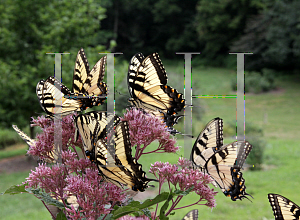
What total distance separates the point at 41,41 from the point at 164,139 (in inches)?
263

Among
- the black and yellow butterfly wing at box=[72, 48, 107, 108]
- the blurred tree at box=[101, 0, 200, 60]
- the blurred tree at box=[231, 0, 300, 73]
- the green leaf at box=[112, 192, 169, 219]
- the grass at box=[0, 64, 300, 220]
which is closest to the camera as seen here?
the green leaf at box=[112, 192, 169, 219]

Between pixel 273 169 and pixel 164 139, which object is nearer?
pixel 164 139

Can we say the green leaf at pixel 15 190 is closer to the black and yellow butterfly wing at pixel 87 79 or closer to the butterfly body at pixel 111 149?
the butterfly body at pixel 111 149

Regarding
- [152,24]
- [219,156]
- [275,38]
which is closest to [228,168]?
[219,156]

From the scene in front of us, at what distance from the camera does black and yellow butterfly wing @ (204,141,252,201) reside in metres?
A: 1.46

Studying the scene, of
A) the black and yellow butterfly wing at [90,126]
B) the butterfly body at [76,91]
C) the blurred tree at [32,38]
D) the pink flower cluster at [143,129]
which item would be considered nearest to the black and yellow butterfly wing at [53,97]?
the butterfly body at [76,91]

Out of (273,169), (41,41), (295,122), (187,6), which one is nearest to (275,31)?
(295,122)

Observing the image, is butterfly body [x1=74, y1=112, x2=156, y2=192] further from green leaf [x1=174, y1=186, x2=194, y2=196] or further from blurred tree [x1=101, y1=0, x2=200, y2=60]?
blurred tree [x1=101, y1=0, x2=200, y2=60]

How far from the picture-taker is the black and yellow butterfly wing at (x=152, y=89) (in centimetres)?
131

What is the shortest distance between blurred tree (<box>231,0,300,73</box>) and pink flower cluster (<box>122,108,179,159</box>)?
18954 millimetres

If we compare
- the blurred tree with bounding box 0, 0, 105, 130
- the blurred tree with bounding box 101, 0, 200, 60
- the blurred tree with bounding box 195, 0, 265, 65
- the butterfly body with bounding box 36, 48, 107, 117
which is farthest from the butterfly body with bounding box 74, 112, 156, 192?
the blurred tree with bounding box 101, 0, 200, 60

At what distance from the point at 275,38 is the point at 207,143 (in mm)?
21521

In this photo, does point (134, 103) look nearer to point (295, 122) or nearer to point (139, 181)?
point (139, 181)

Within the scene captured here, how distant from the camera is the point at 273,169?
23.2ft
